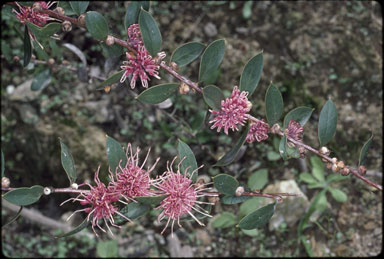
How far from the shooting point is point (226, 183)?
1893mm

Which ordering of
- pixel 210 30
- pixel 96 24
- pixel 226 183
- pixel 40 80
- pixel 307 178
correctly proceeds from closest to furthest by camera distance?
1. pixel 96 24
2. pixel 226 183
3. pixel 40 80
4. pixel 307 178
5. pixel 210 30

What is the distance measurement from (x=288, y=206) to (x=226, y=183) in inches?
58.3

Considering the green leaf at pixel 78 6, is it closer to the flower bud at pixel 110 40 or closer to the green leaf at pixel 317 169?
the flower bud at pixel 110 40

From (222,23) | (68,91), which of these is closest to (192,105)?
(222,23)

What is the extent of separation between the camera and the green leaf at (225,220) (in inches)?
121

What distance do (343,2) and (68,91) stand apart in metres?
2.72

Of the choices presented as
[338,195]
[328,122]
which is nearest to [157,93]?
[328,122]

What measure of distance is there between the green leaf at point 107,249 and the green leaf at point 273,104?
6.23 feet

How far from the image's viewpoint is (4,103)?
355 cm

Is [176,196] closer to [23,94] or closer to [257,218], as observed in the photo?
[257,218]

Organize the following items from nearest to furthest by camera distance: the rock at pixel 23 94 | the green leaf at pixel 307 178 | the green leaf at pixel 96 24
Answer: the green leaf at pixel 96 24 < the green leaf at pixel 307 178 < the rock at pixel 23 94

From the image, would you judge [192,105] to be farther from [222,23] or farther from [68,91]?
[68,91]

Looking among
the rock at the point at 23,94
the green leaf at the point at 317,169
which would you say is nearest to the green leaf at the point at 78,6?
the rock at the point at 23,94

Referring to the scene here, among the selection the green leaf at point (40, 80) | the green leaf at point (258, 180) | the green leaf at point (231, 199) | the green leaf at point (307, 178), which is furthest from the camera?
the green leaf at point (307, 178)
